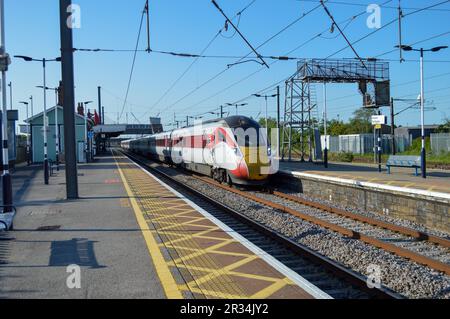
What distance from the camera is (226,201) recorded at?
1625 cm

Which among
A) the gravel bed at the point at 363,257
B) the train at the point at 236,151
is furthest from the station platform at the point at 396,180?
the gravel bed at the point at 363,257

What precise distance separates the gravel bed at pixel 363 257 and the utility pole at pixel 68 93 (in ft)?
18.4

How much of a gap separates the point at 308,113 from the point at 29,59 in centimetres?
1838

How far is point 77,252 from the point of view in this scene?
Result: 25.9 ft

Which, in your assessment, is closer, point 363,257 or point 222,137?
point 363,257

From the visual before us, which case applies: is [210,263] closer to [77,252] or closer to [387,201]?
[77,252]

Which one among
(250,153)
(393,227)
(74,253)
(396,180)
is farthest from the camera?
(250,153)

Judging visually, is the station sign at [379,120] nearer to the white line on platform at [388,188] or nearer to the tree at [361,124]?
the white line on platform at [388,188]

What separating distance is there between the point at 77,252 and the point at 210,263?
7.74 feet

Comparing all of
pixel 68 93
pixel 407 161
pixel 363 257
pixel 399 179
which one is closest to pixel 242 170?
pixel 399 179

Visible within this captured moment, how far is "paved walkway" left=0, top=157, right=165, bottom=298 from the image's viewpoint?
5.90m

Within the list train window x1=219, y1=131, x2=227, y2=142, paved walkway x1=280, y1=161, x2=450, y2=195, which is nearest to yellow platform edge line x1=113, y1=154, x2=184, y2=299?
paved walkway x1=280, y1=161, x2=450, y2=195

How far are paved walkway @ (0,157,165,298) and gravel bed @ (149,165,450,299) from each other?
349 centimetres

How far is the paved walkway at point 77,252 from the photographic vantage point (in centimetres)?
590
